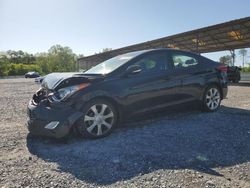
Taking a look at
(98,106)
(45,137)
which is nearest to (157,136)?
(98,106)

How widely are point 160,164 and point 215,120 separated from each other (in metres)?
2.61

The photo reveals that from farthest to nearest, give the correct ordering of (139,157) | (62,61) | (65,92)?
(62,61), (65,92), (139,157)

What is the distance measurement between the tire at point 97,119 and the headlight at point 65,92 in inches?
12.0

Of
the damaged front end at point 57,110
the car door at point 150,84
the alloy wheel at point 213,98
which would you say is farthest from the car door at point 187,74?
the damaged front end at point 57,110

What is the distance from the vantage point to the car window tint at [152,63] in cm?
530

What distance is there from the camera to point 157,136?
466cm

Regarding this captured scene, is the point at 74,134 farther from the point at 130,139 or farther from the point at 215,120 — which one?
the point at 215,120

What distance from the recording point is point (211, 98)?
651 cm

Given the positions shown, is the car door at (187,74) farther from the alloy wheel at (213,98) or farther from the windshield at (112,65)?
the windshield at (112,65)

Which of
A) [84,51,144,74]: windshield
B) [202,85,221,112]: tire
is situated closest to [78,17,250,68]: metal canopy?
[202,85,221,112]: tire

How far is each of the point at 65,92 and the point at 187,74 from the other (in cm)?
277

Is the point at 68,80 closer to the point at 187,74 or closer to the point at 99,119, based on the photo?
the point at 99,119

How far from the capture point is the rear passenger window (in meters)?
5.82

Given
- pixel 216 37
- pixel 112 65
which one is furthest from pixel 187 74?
pixel 216 37
